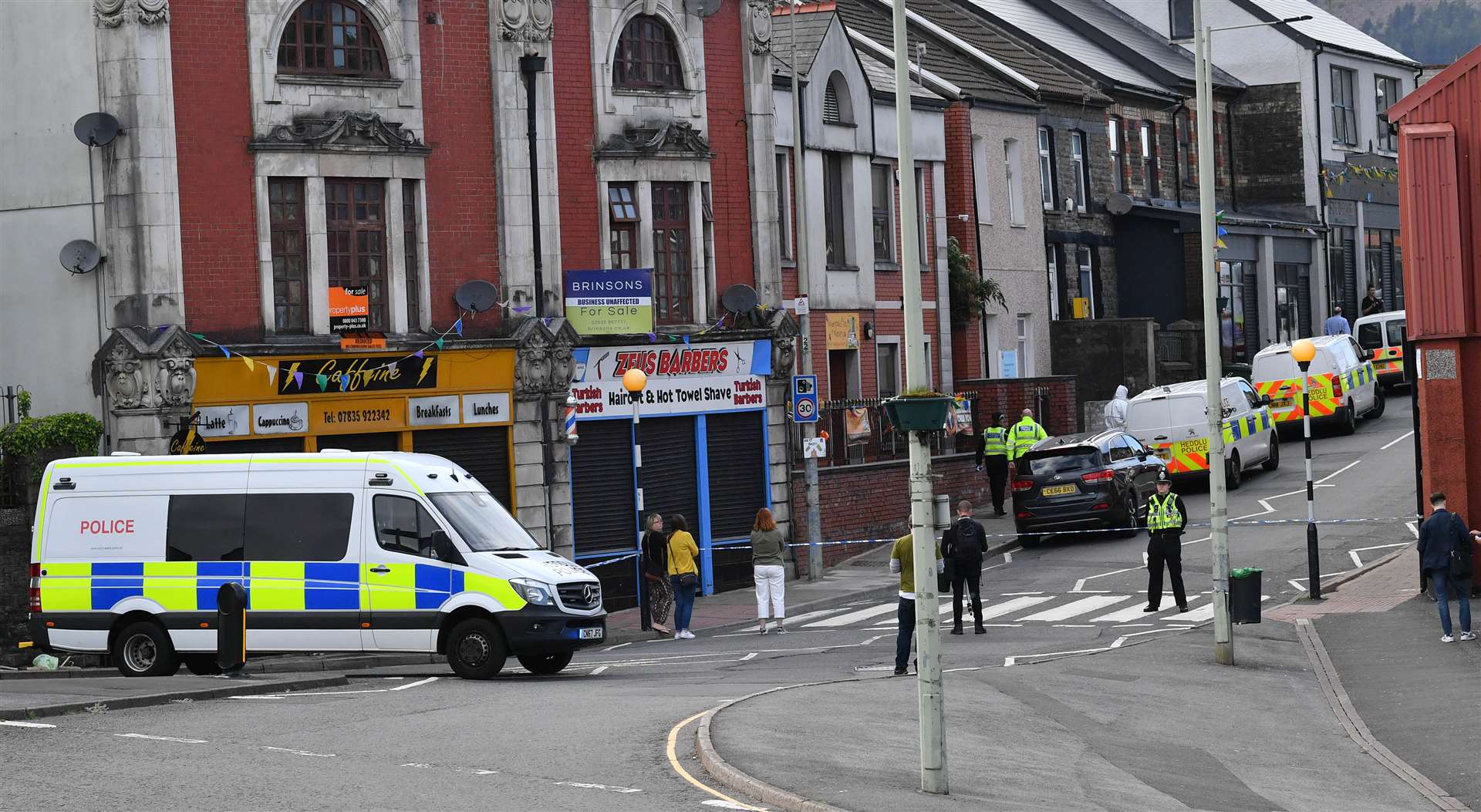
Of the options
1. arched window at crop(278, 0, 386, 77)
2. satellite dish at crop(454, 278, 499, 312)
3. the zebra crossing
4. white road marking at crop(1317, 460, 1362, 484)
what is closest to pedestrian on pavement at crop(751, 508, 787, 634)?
the zebra crossing

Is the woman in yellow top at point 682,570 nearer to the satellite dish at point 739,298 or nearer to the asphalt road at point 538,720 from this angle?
the asphalt road at point 538,720

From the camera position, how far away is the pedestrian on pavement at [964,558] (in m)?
24.6

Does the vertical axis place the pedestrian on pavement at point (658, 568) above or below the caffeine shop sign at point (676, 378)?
below

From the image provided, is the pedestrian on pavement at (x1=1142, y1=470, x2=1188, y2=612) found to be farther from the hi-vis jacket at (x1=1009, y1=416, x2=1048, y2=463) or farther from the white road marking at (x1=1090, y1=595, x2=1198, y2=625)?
the hi-vis jacket at (x1=1009, y1=416, x2=1048, y2=463)

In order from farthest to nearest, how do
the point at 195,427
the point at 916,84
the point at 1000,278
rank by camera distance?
the point at 1000,278 < the point at 916,84 < the point at 195,427

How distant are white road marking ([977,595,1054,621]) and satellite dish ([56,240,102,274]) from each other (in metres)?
13.2

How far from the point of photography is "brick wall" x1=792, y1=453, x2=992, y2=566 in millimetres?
33938

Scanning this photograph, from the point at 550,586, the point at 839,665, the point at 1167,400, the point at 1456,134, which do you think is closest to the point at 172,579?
the point at 550,586

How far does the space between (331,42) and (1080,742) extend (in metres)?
17.6

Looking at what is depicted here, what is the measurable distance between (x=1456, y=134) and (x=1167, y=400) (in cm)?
1009

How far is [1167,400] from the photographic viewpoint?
36.3m

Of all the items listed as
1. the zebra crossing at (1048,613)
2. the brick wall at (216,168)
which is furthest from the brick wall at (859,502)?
the brick wall at (216,168)

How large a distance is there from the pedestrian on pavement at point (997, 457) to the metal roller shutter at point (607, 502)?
789 centimetres

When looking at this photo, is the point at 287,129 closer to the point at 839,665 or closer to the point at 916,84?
the point at 839,665
